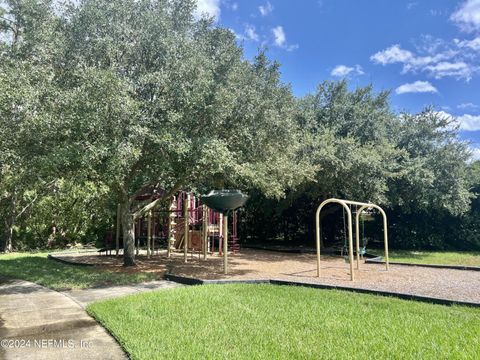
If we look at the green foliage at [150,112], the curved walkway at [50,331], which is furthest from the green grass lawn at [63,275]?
the green foliage at [150,112]

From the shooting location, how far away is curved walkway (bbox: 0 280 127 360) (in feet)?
13.3

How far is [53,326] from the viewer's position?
16.4 ft

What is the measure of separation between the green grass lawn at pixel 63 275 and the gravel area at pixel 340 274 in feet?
3.05

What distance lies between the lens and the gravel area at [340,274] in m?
7.59

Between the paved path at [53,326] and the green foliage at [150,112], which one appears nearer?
the paved path at [53,326]

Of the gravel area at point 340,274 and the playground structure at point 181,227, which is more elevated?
the playground structure at point 181,227

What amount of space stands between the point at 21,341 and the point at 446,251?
17911 millimetres

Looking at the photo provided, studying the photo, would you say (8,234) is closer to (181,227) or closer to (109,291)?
(181,227)

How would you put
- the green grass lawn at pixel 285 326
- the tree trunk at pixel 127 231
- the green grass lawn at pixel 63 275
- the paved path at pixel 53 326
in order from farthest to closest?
the tree trunk at pixel 127 231
the green grass lawn at pixel 63 275
the paved path at pixel 53 326
the green grass lawn at pixel 285 326

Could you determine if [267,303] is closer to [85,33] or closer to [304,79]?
[85,33]

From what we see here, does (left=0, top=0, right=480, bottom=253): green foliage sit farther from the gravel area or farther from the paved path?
the paved path

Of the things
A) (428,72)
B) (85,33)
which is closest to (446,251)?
(428,72)

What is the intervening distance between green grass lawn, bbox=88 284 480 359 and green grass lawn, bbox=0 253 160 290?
1979 mm

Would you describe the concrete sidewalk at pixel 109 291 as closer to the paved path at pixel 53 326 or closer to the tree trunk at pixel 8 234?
the paved path at pixel 53 326
